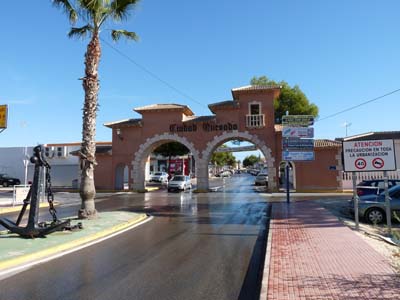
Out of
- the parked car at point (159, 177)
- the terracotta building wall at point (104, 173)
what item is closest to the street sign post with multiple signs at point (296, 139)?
the terracotta building wall at point (104, 173)

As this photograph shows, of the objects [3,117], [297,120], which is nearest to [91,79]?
[297,120]

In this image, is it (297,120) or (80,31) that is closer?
(80,31)

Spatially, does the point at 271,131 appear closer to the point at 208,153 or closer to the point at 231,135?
the point at 231,135

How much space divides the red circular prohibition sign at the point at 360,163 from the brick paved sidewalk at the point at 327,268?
194 centimetres

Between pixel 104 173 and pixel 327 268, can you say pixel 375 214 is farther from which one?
pixel 104 173

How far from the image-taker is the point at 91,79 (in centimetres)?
1314

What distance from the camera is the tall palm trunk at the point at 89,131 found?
511 inches

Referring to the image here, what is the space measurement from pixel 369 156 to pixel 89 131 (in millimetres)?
9528

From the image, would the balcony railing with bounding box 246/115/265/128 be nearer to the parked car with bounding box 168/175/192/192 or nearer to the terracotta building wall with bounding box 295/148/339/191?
the terracotta building wall with bounding box 295/148/339/191

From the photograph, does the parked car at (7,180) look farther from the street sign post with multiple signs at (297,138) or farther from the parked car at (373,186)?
the parked car at (373,186)

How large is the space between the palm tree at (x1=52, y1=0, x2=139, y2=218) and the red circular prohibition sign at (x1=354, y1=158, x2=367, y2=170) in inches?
355

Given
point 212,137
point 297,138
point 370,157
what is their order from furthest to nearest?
point 212,137 → point 297,138 → point 370,157

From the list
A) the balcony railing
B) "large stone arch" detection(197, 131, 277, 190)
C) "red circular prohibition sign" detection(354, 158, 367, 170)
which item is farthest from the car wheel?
the balcony railing

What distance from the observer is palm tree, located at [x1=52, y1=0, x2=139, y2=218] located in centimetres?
1298
